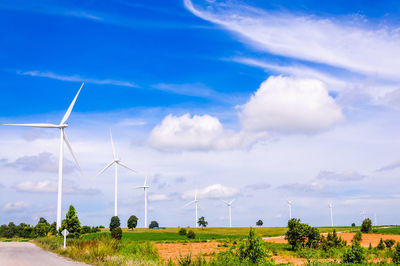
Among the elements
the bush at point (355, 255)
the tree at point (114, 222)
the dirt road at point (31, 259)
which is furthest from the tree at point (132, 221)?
the bush at point (355, 255)

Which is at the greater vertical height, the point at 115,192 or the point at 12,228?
the point at 115,192

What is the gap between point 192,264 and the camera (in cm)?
2053

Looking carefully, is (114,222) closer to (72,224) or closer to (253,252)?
(72,224)

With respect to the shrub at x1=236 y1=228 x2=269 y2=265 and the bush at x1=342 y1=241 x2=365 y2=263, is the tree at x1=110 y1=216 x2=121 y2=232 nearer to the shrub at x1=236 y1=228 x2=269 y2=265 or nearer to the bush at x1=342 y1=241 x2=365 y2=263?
the bush at x1=342 y1=241 x2=365 y2=263

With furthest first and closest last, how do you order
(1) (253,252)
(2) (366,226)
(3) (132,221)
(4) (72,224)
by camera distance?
1. (3) (132,221)
2. (2) (366,226)
3. (4) (72,224)
4. (1) (253,252)

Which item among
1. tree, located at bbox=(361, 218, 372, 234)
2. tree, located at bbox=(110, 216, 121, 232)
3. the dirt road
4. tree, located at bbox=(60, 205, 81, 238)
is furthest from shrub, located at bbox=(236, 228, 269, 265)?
tree, located at bbox=(110, 216, 121, 232)

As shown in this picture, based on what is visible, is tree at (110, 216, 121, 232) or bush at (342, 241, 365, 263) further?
tree at (110, 216, 121, 232)

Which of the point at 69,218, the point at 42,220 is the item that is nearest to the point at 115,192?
the point at 69,218

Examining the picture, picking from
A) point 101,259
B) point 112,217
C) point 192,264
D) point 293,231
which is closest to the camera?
point 192,264

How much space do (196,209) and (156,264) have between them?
124 meters

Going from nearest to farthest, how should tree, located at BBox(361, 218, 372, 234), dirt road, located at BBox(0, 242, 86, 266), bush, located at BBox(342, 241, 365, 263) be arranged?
dirt road, located at BBox(0, 242, 86, 266)
bush, located at BBox(342, 241, 365, 263)
tree, located at BBox(361, 218, 372, 234)

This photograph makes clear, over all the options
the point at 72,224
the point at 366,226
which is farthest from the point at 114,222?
the point at 366,226

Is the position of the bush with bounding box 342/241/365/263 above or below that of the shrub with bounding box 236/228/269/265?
below

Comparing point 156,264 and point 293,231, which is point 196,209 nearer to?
point 293,231
